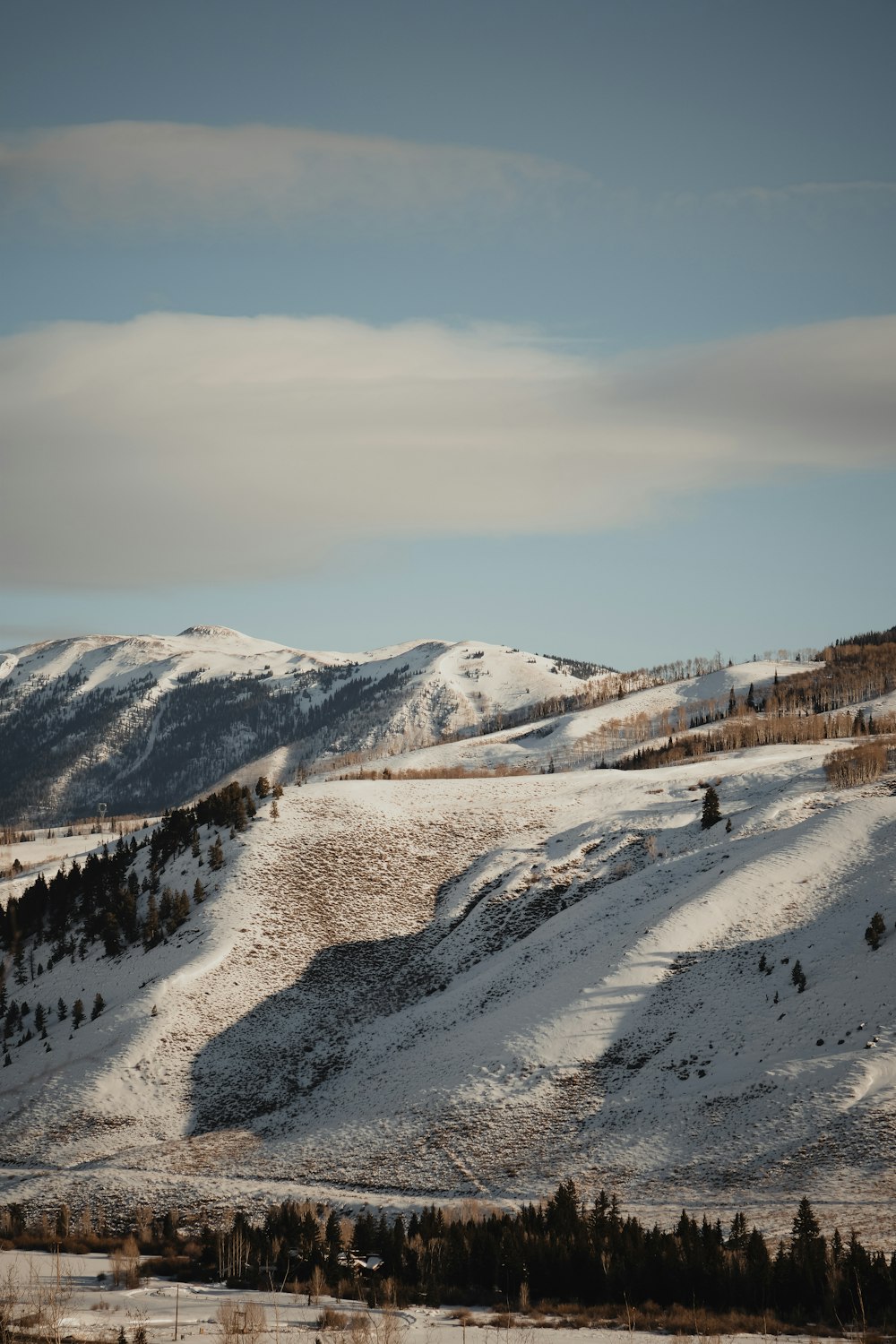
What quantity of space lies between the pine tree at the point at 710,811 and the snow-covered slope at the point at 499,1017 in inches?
53.1

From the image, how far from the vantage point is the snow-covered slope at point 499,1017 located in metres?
47.2

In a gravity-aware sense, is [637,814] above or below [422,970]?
above

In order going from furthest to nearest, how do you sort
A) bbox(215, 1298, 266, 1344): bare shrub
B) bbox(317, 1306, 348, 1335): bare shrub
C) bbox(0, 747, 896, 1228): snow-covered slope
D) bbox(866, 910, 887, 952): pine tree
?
bbox(866, 910, 887, 952): pine tree → bbox(0, 747, 896, 1228): snow-covered slope → bbox(317, 1306, 348, 1335): bare shrub → bbox(215, 1298, 266, 1344): bare shrub

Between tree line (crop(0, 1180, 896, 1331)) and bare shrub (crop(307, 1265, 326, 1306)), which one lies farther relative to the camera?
bare shrub (crop(307, 1265, 326, 1306))

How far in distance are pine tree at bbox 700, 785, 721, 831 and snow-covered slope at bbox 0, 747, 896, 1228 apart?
1350mm

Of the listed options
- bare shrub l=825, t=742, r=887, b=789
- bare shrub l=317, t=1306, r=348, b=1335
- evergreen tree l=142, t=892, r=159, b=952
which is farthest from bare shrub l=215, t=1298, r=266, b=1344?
bare shrub l=825, t=742, r=887, b=789

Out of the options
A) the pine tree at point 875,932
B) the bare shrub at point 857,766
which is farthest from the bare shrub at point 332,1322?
the bare shrub at point 857,766

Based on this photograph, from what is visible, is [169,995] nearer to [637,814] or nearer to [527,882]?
[527,882]

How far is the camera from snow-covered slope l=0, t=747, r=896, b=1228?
155 feet

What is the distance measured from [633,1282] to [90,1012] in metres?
50.6

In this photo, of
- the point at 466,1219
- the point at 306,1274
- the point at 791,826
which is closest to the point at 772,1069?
the point at 466,1219

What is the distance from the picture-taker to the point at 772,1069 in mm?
48938

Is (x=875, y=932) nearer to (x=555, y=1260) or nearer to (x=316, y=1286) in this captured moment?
(x=555, y=1260)

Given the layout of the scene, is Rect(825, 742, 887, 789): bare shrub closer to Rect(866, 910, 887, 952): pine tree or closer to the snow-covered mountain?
the snow-covered mountain
